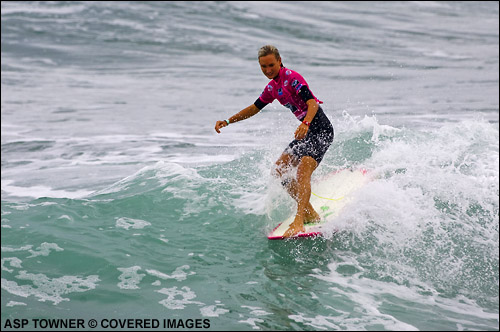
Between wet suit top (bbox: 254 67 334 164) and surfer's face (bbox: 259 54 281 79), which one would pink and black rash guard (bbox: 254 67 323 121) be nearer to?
wet suit top (bbox: 254 67 334 164)

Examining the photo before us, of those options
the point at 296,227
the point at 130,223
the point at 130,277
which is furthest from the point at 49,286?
the point at 296,227

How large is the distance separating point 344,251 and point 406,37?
70.7 ft

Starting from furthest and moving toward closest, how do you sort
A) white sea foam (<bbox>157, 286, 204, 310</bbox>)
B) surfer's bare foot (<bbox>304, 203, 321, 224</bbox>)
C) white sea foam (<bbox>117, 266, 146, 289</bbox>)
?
surfer's bare foot (<bbox>304, 203, 321, 224</bbox>) < white sea foam (<bbox>117, 266, 146, 289</bbox>) < white sea foam (<bbox>157, 286, 204, 310</bbox>)

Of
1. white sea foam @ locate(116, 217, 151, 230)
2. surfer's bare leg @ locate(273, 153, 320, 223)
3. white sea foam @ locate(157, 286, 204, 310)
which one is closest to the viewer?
white sea foam @ locate(157, 286, 204, 310)

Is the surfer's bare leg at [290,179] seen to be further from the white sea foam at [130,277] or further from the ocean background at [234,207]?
Answer: the white sea foam at [130,277]

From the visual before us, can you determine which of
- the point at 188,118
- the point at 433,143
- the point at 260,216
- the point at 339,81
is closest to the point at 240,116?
the point at 260,216

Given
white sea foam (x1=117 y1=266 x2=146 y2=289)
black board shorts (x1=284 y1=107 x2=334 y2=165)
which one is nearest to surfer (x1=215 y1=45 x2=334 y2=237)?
black board shorts (x1=284 y1=107 x2=334 y2=165)

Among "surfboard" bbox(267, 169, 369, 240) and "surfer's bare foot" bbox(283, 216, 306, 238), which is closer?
"surfer's bare foot" bbox(283, 216, 306, 238)

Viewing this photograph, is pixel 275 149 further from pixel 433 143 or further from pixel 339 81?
pixel 339 81

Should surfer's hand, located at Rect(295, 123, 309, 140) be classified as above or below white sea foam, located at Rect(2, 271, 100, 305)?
above

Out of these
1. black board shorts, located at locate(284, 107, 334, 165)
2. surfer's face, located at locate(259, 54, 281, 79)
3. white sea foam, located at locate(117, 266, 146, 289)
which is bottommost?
white sea foam, located at locate(117, 266, 146, 289)

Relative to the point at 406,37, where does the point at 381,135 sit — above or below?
below

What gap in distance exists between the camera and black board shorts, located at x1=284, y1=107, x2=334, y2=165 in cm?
593

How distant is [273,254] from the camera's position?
5617 millimetres
